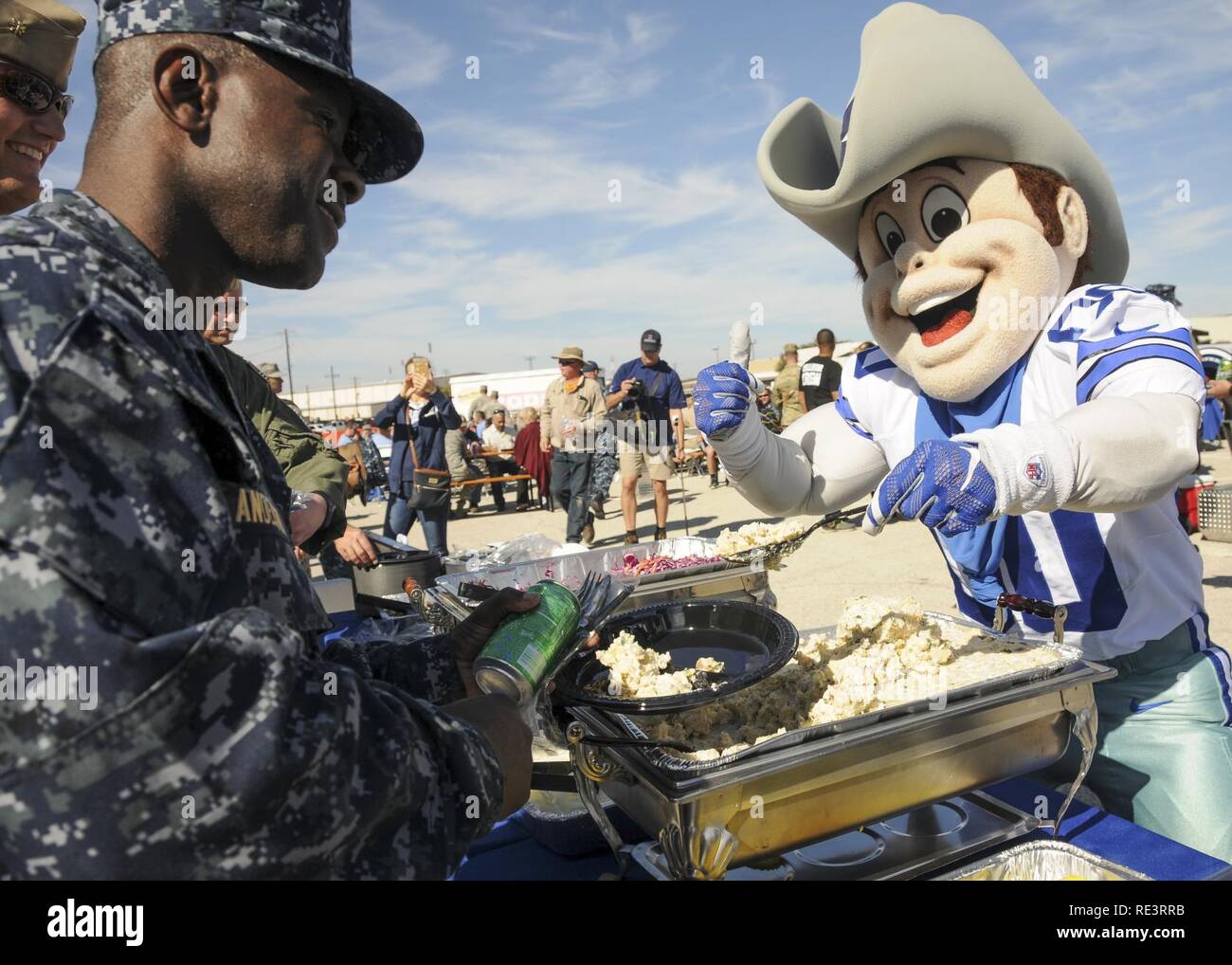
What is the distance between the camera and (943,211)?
84.4 inches

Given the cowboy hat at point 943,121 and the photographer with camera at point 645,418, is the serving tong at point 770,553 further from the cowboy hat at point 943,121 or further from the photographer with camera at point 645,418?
the photographer with camera at point 645,418

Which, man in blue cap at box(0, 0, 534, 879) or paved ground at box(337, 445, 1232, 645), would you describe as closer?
man in blue cap at box(0, 0, 534, 879)

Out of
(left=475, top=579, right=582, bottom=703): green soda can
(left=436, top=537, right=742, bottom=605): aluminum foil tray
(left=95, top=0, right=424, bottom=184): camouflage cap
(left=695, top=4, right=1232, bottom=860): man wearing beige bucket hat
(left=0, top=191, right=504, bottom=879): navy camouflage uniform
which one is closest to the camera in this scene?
(left=0, top=191, right=504, bottom=879): navy camouflage uniform

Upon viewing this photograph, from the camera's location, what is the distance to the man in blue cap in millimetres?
667

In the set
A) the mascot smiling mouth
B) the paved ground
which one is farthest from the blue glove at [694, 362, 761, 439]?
the paved ground

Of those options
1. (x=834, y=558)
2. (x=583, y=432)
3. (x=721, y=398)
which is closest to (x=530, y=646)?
(x=721, y=398)

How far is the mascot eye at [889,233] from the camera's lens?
7.36ft

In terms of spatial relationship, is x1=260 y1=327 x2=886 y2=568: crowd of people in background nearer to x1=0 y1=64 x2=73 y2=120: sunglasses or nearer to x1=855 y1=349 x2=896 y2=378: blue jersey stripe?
x1=855 y1=349 x2=896 y2=378: blue jersey stripe

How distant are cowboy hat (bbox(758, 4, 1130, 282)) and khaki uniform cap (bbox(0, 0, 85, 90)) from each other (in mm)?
1979

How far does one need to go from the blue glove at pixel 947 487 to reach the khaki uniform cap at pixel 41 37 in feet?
8.09

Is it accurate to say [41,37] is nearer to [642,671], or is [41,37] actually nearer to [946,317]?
[642,671]

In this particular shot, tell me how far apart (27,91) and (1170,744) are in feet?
11.0

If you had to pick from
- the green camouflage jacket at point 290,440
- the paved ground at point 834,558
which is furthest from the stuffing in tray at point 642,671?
the paved ground at point 834,558
